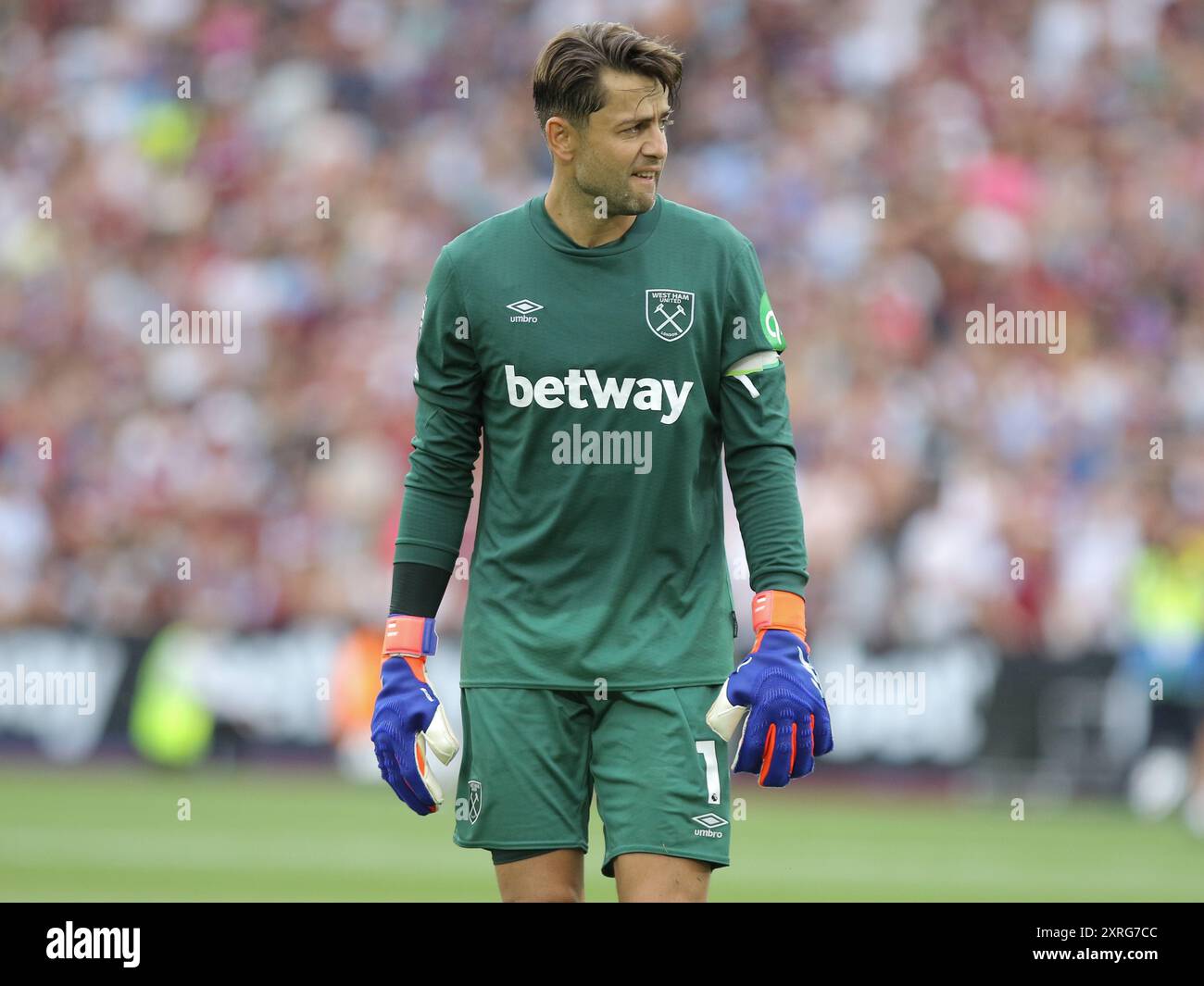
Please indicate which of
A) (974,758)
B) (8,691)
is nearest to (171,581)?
(8,691)

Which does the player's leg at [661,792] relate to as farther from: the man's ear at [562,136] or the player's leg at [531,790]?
the man's ear at [562,136]

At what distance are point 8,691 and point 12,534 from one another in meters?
1.73

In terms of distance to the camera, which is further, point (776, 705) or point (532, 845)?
point (532, 845)

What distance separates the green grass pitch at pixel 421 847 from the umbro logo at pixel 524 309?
16.4 feet

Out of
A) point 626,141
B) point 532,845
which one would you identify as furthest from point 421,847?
point 626,141

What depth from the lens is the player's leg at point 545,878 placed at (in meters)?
4.47

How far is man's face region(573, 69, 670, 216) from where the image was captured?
14.8 feet

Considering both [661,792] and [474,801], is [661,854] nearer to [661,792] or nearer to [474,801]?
[661,792]

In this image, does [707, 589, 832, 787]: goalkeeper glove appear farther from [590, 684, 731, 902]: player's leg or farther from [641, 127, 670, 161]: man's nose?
[641, 127, 670, 161]: man's nose

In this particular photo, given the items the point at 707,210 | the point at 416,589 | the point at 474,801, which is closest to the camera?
the point at 474,801

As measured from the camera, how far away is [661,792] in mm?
4426

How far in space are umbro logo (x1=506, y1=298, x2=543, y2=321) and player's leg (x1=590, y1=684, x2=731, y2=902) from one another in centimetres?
84

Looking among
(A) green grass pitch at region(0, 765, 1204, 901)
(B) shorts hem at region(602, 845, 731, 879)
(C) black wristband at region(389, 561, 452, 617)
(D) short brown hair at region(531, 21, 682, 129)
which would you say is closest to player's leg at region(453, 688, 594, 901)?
(B) shorts hem at region(602, 845, 731, 879)

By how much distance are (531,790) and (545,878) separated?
0.19 metres
